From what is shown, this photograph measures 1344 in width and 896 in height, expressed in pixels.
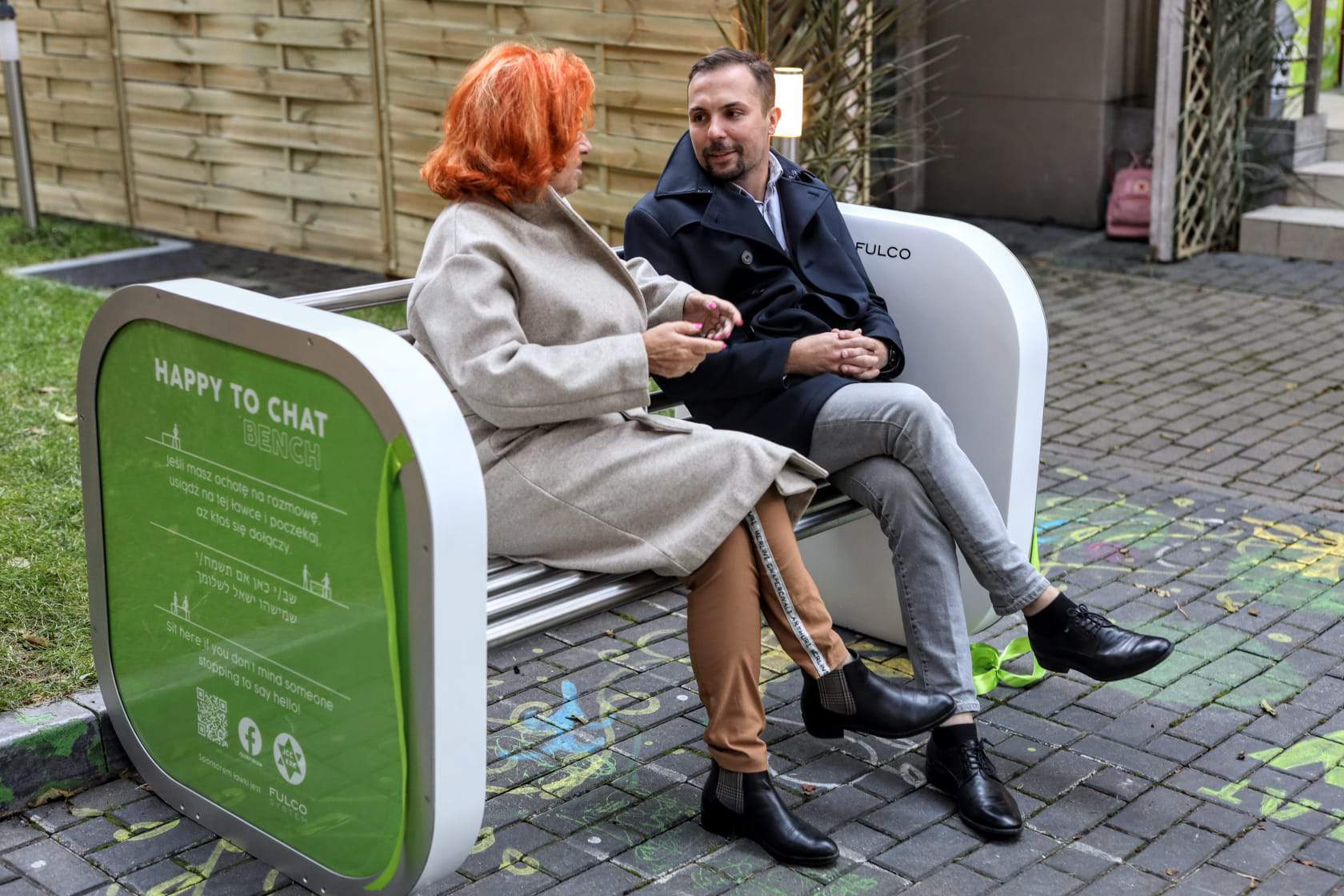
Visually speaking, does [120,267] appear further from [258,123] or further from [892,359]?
[892,359]

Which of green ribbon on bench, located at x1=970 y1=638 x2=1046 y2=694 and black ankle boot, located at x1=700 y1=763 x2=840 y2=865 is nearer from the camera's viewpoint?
black ankle boot, located at x1=700 y1=763 x2=840 y2=865

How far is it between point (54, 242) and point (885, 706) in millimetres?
7382

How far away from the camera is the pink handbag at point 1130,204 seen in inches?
367

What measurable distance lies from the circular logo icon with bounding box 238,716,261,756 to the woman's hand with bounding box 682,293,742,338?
4.04 ft

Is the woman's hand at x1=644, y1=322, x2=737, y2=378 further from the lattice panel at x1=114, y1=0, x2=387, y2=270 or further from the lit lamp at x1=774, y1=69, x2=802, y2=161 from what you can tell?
the lattice panel at x1=114, y1=0, x2=387, y2=270

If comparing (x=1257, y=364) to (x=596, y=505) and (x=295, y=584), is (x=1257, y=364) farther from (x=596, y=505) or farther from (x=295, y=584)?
(x=295, y=584)

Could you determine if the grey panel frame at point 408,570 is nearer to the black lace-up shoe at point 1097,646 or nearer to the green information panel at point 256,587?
the green information panel at point 256,587

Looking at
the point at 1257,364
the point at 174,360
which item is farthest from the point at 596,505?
the point at 1257,364

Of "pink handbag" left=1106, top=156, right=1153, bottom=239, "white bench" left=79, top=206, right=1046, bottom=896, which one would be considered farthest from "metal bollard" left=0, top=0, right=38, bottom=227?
"pink handbag" left=1106, top=156, right=1153, bottom=239

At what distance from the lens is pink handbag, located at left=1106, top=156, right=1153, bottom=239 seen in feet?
30.6

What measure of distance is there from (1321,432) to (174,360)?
4.50 m

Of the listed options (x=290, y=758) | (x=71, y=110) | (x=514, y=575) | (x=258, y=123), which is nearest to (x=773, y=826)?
(x=514, y=575)

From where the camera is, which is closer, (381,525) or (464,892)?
(381,525)

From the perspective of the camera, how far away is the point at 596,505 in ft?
9.95
